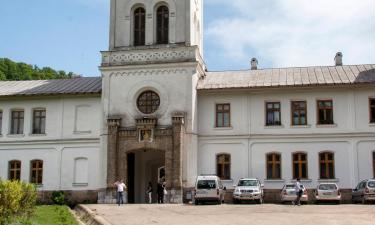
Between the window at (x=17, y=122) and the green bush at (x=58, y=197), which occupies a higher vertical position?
the window at (x=17, y=122)

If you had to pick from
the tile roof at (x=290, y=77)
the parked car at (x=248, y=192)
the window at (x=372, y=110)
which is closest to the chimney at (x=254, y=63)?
the tile roof at (x=290, y=77)

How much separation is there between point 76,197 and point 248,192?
40.5ft

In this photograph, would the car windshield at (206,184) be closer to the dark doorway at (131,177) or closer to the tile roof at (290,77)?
the dark doorway at (131,177)

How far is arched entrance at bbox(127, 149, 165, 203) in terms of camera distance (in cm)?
3609

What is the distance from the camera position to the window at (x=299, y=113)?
35875mm

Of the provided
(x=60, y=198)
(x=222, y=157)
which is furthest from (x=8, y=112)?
(x=222, y=157)

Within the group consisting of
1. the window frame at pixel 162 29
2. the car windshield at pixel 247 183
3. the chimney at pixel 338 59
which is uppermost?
the window frame at pixel 162 29

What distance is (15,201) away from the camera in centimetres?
1755

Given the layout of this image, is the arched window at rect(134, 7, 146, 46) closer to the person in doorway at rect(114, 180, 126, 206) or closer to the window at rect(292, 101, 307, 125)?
the person in doorway at rect(114, 180, 126, 206)

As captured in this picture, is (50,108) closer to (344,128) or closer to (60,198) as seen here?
(60,198)

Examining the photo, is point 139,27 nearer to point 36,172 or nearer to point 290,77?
point 290,77

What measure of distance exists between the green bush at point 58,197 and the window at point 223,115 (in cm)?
1149

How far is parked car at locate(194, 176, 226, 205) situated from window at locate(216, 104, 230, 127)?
18.4 feet

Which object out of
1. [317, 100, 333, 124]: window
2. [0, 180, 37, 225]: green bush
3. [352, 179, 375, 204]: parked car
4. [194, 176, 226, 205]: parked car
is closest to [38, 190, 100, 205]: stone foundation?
[194, 176, 226, 205]: parked car
